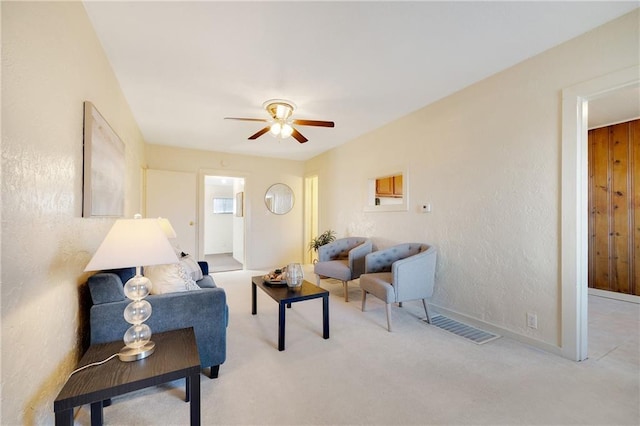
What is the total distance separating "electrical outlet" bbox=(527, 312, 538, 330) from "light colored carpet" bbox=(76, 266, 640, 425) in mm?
184

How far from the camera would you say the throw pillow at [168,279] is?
181 cm

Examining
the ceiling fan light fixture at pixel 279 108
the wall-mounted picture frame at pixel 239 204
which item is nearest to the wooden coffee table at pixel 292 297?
the ceiling fan light fixture at pixel 279 108

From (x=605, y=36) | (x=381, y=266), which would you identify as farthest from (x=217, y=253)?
(x=605, y=36)

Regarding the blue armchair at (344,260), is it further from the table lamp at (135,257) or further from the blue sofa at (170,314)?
the table lamp at (135,257)

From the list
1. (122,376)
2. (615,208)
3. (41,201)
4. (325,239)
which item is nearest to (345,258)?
(325,239)

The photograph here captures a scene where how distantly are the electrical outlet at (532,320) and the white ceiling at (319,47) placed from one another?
7.14 feet

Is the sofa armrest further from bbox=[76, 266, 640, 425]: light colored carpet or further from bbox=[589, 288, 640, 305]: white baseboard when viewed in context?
bbox=[589, 288, 640, 305]: white baseboard

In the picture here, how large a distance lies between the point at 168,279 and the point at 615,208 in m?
5.33

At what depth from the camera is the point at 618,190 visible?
3.60m

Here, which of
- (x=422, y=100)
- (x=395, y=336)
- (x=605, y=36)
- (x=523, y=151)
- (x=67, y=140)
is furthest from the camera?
(x=422, y=100)

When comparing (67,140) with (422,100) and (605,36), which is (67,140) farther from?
Answer: (605,36)

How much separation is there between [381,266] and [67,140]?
2968 mm

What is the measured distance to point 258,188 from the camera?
5.67m

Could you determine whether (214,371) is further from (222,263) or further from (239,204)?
(239,204)
